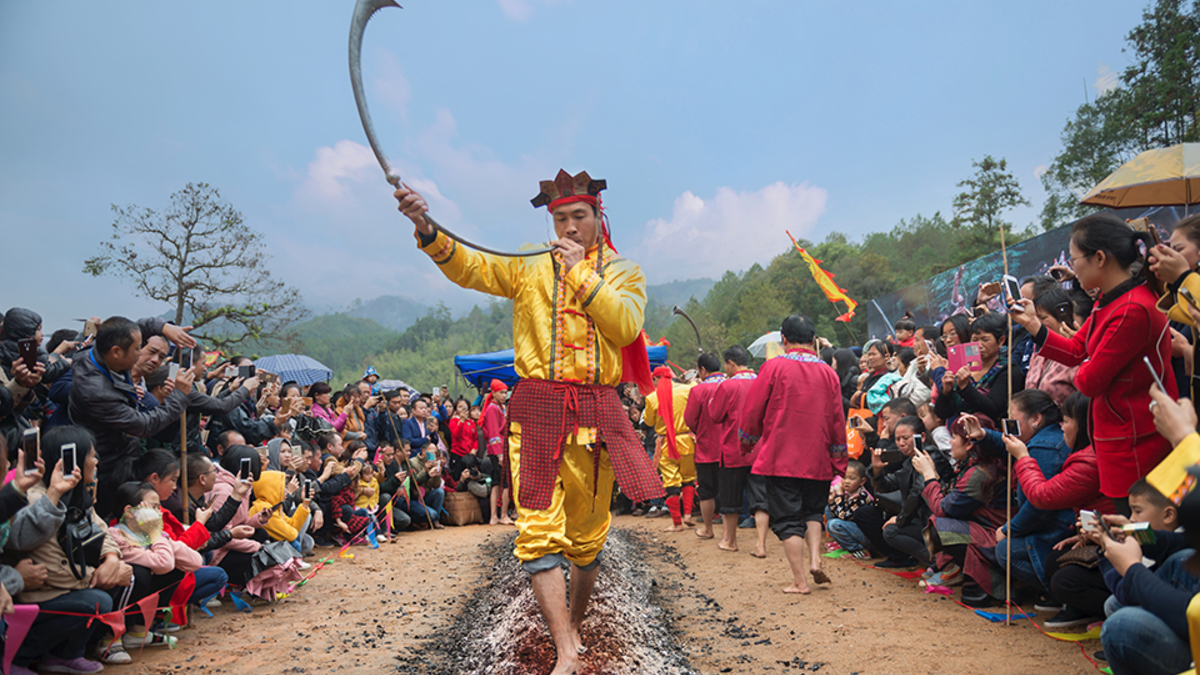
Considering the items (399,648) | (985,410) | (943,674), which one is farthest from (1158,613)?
(399,648)

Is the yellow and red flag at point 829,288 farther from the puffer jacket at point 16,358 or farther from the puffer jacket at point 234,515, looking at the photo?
the puffer jacket at point 16,358

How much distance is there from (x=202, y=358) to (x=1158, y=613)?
577 centimetres

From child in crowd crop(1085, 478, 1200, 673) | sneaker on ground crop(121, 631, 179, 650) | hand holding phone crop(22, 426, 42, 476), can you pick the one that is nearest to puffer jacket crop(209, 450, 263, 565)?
sneaker on ground crop(121, 631, 179, 650)

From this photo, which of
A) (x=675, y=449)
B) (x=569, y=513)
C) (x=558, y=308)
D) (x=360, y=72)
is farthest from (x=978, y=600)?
(x=675, y=449)

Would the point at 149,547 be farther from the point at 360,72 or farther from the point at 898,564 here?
the point at 898,564

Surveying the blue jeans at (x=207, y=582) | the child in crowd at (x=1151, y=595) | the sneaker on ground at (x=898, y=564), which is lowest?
the sneaker on ground at (x=898, y=564)

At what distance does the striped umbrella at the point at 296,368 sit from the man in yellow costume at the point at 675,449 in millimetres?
6227

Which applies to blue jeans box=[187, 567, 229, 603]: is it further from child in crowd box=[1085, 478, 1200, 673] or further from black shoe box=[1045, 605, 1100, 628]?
black shoe box=[1045, 605, 1100, 628]

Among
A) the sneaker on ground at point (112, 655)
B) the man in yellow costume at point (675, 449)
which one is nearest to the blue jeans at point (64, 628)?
the sneaker on ground at point (112, 655)

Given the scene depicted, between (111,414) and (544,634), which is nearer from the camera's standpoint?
(544,634)

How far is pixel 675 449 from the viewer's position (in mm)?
8797

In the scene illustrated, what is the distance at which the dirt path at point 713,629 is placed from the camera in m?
3.42

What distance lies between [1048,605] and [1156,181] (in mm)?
3480

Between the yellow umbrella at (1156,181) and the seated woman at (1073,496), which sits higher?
the yellow umbrella at (1156,181)
